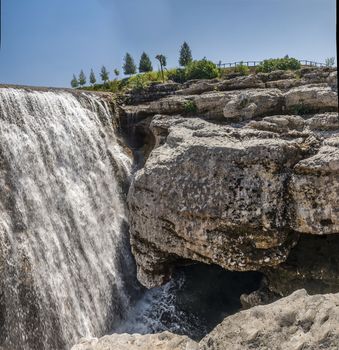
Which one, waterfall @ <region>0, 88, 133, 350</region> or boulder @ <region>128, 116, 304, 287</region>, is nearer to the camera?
boulder @ <region>128, 116, 304, 287</region>

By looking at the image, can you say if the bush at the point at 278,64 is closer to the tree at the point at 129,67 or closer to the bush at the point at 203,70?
the bush at the point at 203,70

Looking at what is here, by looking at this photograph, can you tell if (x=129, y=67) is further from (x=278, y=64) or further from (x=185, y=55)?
(x=278, y=64)

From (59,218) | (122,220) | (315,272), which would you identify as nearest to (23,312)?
A: (59,218)

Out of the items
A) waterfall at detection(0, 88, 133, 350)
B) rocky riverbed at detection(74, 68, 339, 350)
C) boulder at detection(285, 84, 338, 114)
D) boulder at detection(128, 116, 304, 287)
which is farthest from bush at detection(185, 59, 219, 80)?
boulder at detection(128, 116, 304, 287)

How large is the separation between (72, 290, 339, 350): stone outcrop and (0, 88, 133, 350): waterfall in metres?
10.6

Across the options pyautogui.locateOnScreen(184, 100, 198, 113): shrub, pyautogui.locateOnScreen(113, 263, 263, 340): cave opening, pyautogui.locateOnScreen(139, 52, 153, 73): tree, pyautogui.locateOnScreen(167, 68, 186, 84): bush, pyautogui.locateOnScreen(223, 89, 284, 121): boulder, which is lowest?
pyautogui.locateOnScreen(113, 263, 263, 340): cave opening

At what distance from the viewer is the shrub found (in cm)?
2347

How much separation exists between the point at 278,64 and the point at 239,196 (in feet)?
94.3

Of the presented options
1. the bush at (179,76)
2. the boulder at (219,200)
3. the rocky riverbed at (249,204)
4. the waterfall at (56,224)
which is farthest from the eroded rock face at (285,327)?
the bush at (179,76)

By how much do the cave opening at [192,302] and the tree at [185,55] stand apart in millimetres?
56221

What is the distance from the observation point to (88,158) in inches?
840

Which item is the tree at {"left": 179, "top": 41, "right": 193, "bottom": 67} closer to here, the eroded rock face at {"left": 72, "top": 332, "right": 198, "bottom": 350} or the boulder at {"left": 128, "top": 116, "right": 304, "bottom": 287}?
the boulder at {"left": 128, "top": 116, "right": 304, "bottom": 287}

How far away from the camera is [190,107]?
2362 cm

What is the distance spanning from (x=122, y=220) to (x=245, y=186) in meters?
9.47
